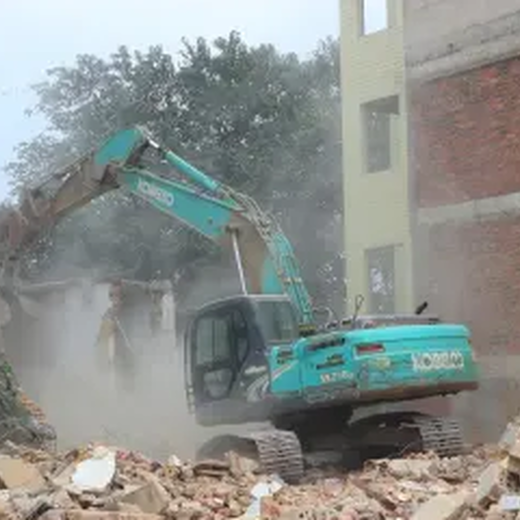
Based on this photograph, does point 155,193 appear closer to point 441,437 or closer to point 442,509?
point 441,437

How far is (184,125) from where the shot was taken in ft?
105

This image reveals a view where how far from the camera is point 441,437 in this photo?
13070 mm

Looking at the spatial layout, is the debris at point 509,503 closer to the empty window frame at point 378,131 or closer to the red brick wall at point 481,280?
the red brick wall at point 481,280

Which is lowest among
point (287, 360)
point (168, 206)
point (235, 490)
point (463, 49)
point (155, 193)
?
point (235, 490)

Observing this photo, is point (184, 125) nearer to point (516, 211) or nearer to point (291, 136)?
point (291, 136)

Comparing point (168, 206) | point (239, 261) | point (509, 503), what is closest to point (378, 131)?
point (168, 206)

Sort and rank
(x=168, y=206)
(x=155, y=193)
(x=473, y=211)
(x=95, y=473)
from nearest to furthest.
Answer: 1. (x=95, y=473)
2. (x=168, y=206)
3. (x=155, y=193)
4. (x=473, y=211)

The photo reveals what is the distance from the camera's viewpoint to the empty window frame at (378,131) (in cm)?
1988

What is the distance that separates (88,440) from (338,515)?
8.66m

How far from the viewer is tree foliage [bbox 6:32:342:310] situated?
1158 inches

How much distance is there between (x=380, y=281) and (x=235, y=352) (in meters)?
7.12

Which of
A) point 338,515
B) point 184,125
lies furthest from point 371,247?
point 184,125

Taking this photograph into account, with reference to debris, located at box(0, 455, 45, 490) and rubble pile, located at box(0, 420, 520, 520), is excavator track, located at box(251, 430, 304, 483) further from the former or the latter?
debris, located at box(0, 455, 45, 490)

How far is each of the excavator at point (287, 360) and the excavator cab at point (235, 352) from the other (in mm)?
13
